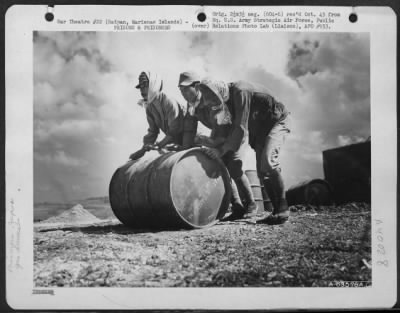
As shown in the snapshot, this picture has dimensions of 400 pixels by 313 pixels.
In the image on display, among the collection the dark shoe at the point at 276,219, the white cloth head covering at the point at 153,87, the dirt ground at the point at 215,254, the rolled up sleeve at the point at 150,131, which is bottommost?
the dirt ground at the point at 215,254

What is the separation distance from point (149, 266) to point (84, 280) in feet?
1.77

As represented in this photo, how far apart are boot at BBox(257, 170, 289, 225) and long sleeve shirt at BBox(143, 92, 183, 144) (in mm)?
931

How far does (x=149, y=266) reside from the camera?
12.5 ft

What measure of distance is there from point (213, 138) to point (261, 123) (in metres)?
0.43

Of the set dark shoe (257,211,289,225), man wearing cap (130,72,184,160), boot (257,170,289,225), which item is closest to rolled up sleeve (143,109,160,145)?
man wearing cap (130,72,184,160)

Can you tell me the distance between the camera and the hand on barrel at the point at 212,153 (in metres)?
3.95

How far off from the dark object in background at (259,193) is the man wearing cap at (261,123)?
4 centimetres

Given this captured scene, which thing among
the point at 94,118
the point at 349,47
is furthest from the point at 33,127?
the point at 349,47

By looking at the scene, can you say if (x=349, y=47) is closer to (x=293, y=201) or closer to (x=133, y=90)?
(x=293, y=201)

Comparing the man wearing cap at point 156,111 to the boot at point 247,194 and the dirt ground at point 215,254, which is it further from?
the dirt ground at point 215,254

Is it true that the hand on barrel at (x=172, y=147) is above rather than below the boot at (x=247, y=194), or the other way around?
above

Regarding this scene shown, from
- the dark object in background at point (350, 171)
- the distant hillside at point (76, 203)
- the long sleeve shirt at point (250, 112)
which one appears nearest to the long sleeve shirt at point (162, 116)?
the long sleeve shirt at point (250, 112)

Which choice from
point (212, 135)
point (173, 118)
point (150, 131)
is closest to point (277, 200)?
point (212, 135)

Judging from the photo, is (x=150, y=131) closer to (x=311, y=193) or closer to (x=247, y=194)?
(x=247, y=194)
